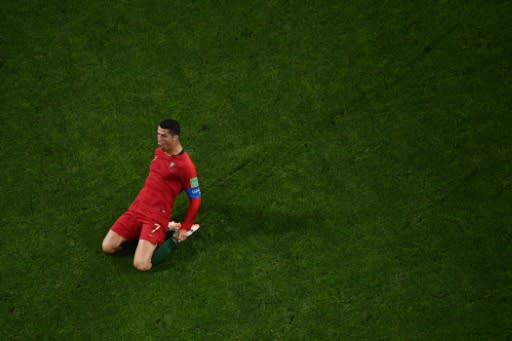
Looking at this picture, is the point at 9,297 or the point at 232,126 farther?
the point at 232,126

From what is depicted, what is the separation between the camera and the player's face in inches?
163

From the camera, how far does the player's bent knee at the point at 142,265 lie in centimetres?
452

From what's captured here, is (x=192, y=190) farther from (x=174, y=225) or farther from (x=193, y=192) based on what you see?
(x=174, y=225)

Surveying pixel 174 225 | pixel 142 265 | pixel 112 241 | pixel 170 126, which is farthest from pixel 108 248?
pixel 170 126

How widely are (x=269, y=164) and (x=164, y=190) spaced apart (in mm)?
1149

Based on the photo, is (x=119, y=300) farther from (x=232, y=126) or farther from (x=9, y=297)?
(x=232, y=126)

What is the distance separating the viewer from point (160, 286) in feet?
14.9

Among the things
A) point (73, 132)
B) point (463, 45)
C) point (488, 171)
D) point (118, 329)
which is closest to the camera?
point (118, 329)

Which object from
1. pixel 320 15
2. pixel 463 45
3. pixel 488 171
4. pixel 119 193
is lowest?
pixel 488 171

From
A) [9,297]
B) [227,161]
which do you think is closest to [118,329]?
[9,297]

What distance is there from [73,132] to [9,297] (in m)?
1.69

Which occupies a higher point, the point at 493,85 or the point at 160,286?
the point at 493,85

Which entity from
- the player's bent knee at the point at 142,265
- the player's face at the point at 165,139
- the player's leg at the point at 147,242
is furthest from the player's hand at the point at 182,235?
the player's face at the point at 165,139

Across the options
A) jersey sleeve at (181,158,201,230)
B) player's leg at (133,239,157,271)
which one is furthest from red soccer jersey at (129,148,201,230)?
player's leg at (133,239,157,271)
